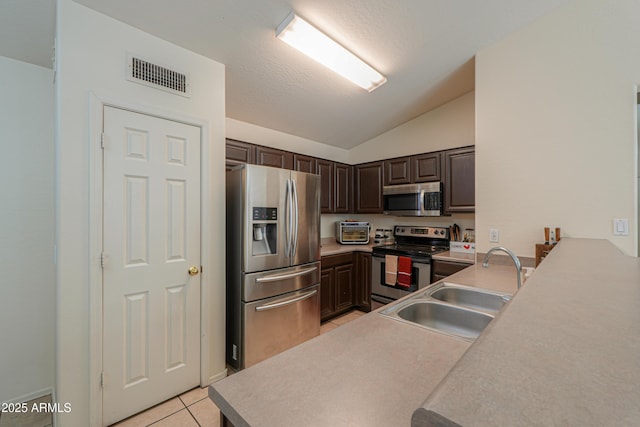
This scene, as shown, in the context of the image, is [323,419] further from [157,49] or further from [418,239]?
[418,239]

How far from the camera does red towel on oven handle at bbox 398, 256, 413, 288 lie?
2971 millimetres

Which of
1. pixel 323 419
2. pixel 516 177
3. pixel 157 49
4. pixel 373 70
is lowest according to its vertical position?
pixel 323 419

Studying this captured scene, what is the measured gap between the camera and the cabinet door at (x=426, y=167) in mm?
3238

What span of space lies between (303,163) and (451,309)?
2.55 m

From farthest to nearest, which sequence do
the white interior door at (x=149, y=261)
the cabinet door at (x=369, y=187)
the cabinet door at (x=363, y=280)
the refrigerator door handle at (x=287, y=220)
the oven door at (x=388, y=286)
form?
the cabinet door at (x=369, y=187) → the cabinet door at (x=363, y=280) → the oven door at (x=388, y=286) → the refrigerator door handle at (x=287, y=220) → the white interior door at (x=149, y=261)

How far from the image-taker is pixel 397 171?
3.62m

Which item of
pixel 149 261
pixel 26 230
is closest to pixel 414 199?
pixel 149 261

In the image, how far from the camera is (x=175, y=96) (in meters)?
1.92

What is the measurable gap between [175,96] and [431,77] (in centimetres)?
248

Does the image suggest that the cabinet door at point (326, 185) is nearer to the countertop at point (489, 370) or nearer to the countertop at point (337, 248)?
the countertop at point (337, 248)

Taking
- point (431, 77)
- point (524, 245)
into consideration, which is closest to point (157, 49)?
point (431, 77)

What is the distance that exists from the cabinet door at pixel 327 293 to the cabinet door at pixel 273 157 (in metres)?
1.39

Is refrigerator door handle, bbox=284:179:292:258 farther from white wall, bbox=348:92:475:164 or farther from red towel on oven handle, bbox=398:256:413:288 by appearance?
white wall, bbox=348:92:475:164

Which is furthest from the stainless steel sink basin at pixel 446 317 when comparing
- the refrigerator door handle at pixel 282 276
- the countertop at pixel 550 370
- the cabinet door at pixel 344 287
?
the cabinet door at pixel 344 287
